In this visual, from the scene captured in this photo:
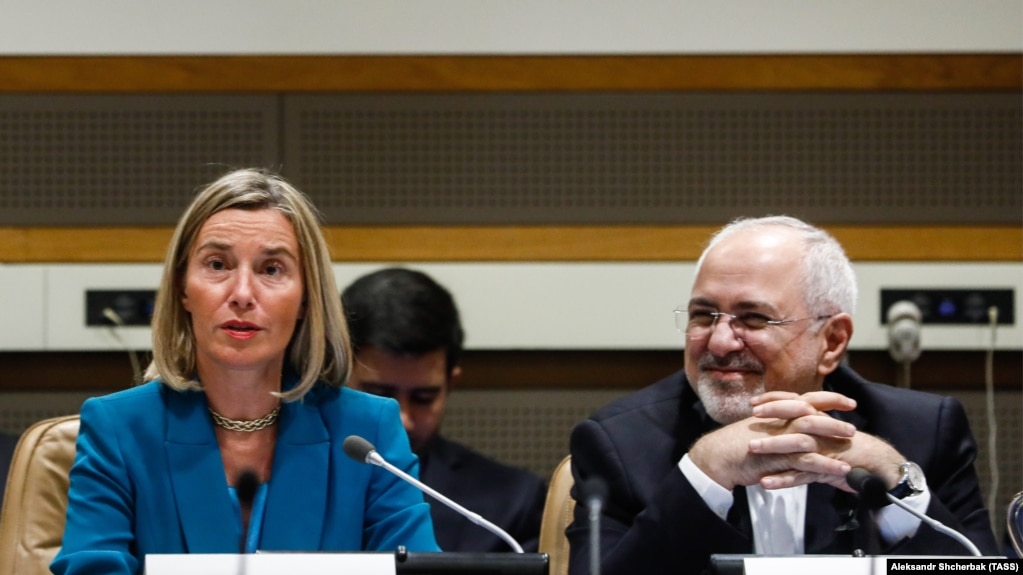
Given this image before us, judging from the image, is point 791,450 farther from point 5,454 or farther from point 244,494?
point 5,454

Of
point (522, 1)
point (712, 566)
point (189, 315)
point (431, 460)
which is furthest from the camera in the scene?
point (522, 1)

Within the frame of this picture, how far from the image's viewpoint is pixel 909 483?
7.34ft

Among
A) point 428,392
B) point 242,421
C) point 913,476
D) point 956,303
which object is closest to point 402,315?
point 428,392

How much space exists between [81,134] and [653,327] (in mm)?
1873

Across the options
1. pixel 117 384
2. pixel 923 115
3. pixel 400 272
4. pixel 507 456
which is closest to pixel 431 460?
pixel 400 272

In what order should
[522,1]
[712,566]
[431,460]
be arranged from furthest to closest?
[522,1] → [431,460] → [712,566]

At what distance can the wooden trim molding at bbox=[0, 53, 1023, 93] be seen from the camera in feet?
13.0

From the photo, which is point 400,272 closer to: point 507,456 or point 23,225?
point 507,456

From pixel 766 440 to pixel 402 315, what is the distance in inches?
51.4

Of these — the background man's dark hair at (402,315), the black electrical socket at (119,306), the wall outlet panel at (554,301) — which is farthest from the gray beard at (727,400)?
the black electrical socket at (119,306)

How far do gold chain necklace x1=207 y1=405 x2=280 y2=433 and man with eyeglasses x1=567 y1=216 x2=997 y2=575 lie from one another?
0.60 m

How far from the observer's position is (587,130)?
4.00 m

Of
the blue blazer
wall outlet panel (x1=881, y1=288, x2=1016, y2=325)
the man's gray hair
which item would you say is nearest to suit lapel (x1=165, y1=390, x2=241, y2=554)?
the blue blazer

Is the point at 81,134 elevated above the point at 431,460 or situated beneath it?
elevated above
